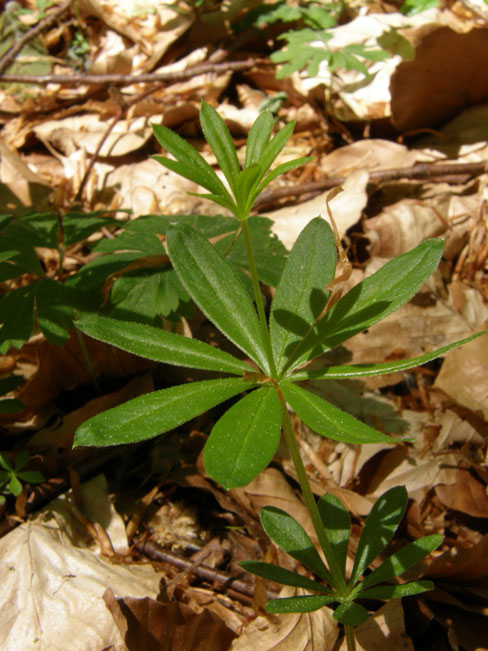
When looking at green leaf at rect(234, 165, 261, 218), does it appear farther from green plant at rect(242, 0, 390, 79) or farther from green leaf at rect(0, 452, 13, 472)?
green plant at rect(242, 0, 390, 79)

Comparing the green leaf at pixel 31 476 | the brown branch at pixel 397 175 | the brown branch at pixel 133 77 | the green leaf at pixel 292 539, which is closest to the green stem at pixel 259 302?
the green leaf at pixel 292 539

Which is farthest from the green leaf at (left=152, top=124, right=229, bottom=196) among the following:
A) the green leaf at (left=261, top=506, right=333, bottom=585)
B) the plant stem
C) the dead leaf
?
the dead leaf

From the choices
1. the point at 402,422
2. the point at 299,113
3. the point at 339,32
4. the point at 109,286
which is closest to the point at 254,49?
the point at 339,32

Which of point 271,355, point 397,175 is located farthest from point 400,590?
point 397,175

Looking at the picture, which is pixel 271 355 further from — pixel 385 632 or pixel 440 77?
pixel 440 77

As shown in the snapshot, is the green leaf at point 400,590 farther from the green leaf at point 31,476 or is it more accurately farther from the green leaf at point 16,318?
the green leaf at point 16,318
